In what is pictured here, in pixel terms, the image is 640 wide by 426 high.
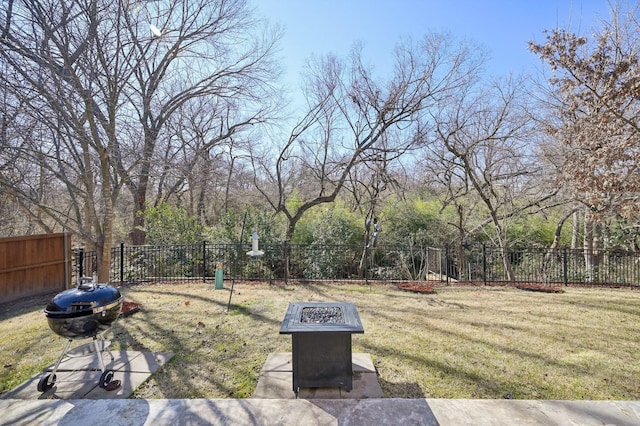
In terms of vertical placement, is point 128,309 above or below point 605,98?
below

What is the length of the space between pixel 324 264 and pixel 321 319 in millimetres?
6886

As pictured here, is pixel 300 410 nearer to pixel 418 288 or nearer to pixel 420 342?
pixel 420 342

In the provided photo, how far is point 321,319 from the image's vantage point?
303 centimetres

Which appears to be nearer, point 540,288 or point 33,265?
point 33,265

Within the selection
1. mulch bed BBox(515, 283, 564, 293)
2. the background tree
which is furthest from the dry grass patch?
the background tree

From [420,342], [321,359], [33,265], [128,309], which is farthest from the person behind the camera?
[33,265]

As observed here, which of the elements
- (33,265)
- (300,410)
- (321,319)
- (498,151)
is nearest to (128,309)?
(33,265)

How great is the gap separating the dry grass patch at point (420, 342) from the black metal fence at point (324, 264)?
2.12 meters

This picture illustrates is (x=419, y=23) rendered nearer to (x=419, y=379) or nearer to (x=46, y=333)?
(x=419, y=379)

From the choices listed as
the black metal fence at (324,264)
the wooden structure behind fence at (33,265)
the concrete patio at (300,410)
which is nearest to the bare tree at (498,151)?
the black metal fence at (324,264)

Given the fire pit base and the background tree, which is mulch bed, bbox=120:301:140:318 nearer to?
the fire pit base

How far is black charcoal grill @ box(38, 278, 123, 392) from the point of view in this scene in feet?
8.87

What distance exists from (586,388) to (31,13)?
7742 millimetres

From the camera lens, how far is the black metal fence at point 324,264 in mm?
8617
